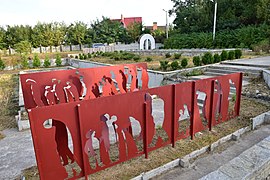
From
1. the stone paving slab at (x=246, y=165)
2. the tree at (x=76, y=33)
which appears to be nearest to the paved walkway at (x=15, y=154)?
the stone paving slab at (x=246, y=165)

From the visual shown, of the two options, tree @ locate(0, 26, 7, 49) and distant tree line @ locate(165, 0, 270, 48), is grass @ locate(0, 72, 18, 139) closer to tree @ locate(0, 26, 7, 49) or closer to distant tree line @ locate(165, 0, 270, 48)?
tree @ locate(0, 26, 7, 49)

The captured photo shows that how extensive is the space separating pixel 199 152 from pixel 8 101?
8057mm

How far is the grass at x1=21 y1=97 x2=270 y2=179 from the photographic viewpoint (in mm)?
2998

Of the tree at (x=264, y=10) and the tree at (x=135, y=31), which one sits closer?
the tree at (x=264, y=10)

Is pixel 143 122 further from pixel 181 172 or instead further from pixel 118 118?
pixel 181 172

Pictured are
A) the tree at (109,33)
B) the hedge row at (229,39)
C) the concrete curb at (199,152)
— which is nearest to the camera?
the concrete curb at (199,152)

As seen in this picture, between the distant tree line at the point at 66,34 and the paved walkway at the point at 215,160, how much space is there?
2521cm

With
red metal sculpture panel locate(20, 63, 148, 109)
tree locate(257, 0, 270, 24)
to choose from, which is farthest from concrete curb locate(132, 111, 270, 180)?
tree locate(257, 0, 270, 24)

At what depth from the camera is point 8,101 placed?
870cm

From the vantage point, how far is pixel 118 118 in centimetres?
299

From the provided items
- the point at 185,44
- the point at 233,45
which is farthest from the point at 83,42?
the point at 233,45

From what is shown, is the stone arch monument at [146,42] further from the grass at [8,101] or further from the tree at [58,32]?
the grass at [8,101]

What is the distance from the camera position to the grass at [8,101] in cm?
604

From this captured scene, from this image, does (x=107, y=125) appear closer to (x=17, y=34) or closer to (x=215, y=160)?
(x=215, y=160)
